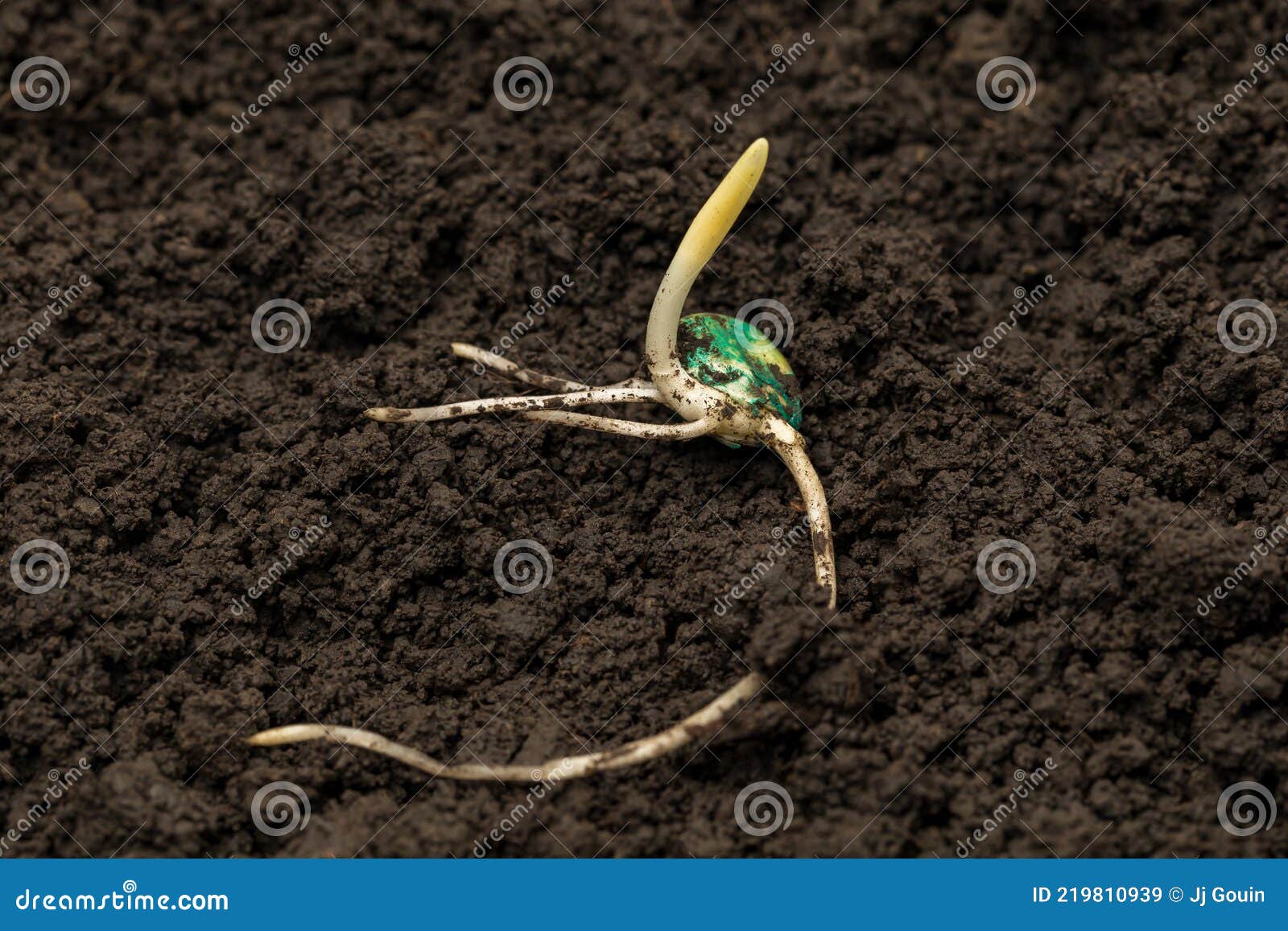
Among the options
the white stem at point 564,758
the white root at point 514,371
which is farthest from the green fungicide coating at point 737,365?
the white stem at point 564,758

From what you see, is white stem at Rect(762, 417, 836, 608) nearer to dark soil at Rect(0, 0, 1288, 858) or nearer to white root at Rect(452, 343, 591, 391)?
dark soil at Rect(0, 0, 1288, 858)

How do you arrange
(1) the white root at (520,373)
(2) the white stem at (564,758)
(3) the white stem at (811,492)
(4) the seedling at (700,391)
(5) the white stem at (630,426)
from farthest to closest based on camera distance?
(1) the white root at (520,373)
(5) the white stem at (630,426)
(3) the white stem at (811,492)
(4) the seedling at (700,391)
(2) the white stem at (564,758)

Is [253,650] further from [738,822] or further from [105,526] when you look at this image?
[738,822]

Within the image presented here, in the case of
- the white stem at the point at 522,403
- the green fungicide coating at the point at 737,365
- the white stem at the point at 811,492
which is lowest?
the white stem at the point at 522,403

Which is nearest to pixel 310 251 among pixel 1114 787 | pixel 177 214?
pixel 177 214

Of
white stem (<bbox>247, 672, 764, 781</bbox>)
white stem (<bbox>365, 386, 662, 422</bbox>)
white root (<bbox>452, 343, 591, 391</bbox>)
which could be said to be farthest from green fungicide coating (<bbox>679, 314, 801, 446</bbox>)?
→ white stem (<bbox>247, 672, 764, 781</bbox>)

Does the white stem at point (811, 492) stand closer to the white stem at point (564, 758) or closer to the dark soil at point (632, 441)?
the dark soil at point (632, 441)

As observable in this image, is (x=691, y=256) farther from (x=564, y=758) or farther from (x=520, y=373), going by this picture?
(x=564, y=758)
